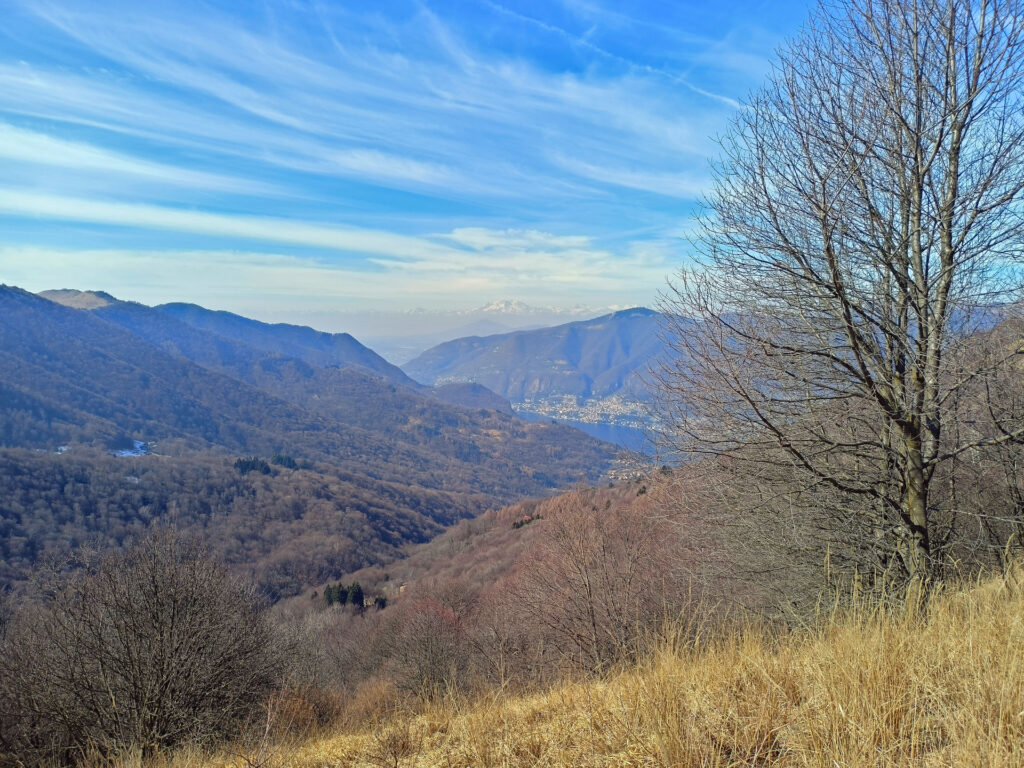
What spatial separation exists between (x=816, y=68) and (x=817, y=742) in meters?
6.04

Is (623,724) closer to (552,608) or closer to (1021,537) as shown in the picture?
(1021,537)

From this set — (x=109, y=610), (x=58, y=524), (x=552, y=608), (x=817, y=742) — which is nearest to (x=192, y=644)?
(x=109, y=610)

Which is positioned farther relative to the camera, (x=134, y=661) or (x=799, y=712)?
(x=134, y=661)

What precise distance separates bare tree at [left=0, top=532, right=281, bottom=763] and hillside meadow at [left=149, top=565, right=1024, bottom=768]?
863 centimetres

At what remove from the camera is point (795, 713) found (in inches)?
104

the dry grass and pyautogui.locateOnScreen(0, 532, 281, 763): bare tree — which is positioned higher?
the dry grass

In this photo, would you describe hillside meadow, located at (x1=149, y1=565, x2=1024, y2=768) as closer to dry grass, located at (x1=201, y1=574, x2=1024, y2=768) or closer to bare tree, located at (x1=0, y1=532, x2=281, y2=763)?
dry grass, located at (x1=201, y1=574, x2=1024, y2=768)

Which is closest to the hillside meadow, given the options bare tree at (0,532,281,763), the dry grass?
the dry grass

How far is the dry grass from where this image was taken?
7.13 feet

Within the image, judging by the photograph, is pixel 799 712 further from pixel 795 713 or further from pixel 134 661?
pixel 134 661

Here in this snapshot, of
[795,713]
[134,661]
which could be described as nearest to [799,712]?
[795,713]

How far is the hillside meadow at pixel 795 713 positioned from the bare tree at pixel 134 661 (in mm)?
8627

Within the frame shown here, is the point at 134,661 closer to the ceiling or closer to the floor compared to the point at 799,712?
closer to the floor

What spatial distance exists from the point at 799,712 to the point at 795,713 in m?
0.02
